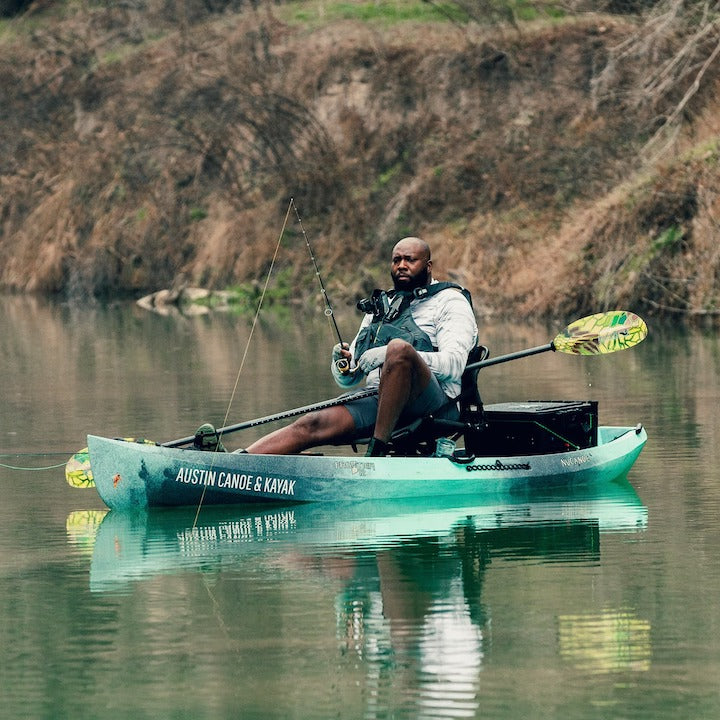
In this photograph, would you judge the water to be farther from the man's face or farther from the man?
the man's face

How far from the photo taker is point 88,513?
11.6 meters

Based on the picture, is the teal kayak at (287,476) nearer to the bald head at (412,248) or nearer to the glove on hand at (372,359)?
the glove on hand at (372,359)

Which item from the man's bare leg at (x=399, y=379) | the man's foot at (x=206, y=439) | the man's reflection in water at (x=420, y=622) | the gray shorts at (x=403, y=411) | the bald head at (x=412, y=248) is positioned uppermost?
the bald head at (x=412, y=248)

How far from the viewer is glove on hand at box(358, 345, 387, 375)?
1159cm

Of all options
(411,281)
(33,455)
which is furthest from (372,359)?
(33,455)

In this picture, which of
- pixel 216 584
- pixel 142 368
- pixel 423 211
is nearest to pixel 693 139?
pixel 423 211

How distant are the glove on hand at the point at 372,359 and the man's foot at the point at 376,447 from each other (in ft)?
1.45

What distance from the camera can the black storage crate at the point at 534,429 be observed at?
12.2 metres

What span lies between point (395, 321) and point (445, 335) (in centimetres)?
35

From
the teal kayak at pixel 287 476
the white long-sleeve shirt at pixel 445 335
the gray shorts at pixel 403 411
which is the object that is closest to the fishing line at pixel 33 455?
→ the teal kayak at pixel 287 476

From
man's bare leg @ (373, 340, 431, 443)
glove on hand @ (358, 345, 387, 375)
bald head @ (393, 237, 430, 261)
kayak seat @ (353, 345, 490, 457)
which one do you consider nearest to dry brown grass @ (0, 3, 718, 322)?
kayak seat @ (353, 345, 490, 457)

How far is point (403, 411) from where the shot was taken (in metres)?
11.6

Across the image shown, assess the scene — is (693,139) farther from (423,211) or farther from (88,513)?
(88,513)

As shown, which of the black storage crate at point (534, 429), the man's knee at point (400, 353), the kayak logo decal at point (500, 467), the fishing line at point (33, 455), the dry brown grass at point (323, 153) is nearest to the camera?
the man's knee at point (400, 353)
